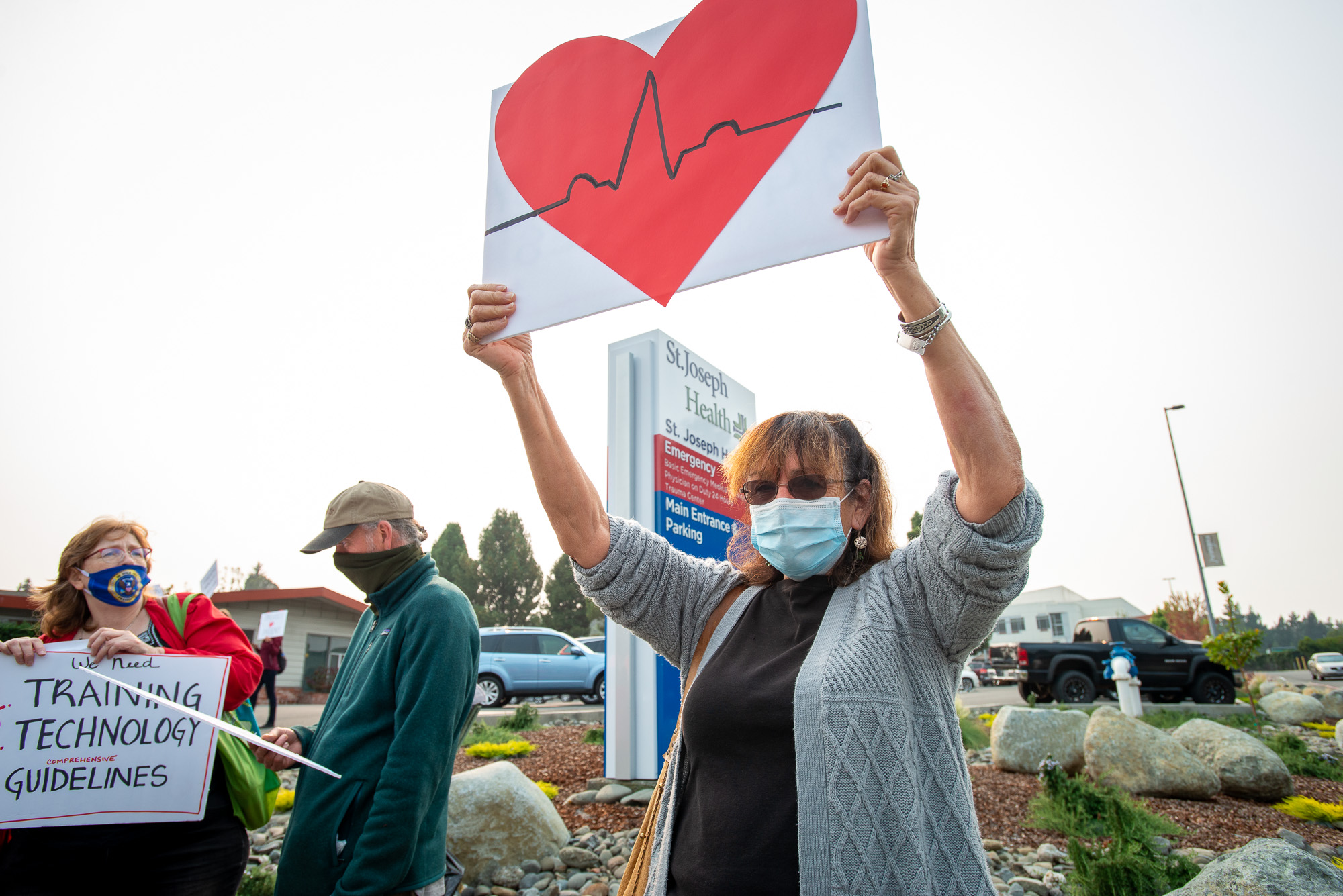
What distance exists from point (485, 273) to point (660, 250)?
0.52 m

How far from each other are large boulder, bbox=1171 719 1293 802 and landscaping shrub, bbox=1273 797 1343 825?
23 centimetres

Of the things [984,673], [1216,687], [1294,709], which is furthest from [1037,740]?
[984,673]

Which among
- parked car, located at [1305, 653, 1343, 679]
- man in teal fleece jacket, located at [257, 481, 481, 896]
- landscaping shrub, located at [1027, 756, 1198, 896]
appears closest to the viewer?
man in teal fleece jacket, located at [257, 481, 481, 896]

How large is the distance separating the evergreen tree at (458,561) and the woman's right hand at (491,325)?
41731mm

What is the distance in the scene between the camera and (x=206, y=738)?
7.75ft

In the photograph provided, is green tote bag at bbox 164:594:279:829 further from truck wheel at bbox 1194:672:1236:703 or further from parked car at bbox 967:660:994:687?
parked car at bbox 967:660:994:687

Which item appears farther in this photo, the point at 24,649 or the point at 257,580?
the point at 257,580

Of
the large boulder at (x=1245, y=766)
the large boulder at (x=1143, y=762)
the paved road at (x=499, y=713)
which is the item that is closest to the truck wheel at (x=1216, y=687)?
the large boulder at (x=1245, y=766)

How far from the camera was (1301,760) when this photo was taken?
7.14m

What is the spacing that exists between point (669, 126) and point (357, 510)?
1728mm

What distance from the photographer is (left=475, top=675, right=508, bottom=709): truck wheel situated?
15.3 m

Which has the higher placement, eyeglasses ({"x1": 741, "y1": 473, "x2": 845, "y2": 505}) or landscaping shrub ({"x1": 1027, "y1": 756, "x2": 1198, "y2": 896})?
eyeglasses ({"x1": 741, "y1": 473, "x2": 845, "y2": 505})

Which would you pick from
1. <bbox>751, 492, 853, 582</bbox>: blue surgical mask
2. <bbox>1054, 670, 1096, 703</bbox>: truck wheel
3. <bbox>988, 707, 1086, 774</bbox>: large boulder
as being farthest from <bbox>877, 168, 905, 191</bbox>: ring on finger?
<bbox>1054, 670, 1096, 703</bbox>: truck wheel

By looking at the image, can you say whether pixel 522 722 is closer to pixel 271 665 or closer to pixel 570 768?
pixel 570 768
